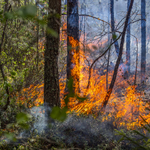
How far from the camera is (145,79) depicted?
2.33m

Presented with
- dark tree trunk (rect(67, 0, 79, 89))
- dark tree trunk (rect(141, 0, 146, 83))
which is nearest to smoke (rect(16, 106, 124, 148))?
dark tree trunk (rect(67, 0, 79, 89))

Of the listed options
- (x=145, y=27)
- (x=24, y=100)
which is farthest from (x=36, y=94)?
(x=145, y=27)

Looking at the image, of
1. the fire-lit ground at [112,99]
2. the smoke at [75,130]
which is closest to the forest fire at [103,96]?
the fire-lit ground at [112,99]

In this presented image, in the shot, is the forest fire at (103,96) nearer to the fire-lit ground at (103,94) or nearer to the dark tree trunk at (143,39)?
the fire-lit ground at (103,94)

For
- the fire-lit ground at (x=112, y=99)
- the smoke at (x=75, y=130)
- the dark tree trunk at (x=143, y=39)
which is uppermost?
the dark tree trunk at (x=143, y=39)

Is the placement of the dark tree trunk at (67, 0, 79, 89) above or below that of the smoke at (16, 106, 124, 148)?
above

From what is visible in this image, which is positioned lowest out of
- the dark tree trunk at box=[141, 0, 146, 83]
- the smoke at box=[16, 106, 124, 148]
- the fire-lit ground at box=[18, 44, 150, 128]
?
the smoke at box=[16, 106, 124, 148]

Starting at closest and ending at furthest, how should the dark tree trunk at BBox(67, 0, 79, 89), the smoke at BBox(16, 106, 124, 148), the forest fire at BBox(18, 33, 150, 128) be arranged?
1. the smoke at BBox(16, 106, 124, 148)
2. the forest fire at BBox(18, 33, 150, 128)
3. the dark tree trunk at BBox(67, 0, 79, 89)

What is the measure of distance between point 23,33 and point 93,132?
6.63 ft

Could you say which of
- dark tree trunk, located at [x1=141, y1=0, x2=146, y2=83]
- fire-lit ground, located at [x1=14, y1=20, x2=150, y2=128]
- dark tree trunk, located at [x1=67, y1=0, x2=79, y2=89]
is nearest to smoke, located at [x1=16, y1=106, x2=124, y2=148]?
fire-lit ground, located at [x1=14, y1=20, x2=150, y2=128]

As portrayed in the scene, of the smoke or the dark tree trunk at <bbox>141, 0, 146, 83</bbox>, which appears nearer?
the smoke

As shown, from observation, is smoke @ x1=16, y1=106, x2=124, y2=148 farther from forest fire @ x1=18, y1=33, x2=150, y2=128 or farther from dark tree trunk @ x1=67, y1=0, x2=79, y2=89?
dark tree trunk @ x1=67, y1=0, x2=79, y2=89

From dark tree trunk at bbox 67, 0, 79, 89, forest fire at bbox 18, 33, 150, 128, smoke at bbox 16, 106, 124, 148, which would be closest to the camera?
smoke at bbox 16, 106, 124, 148

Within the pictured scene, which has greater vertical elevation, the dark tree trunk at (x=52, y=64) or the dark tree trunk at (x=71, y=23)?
the dark tree trunk at (x=71, y=23)
